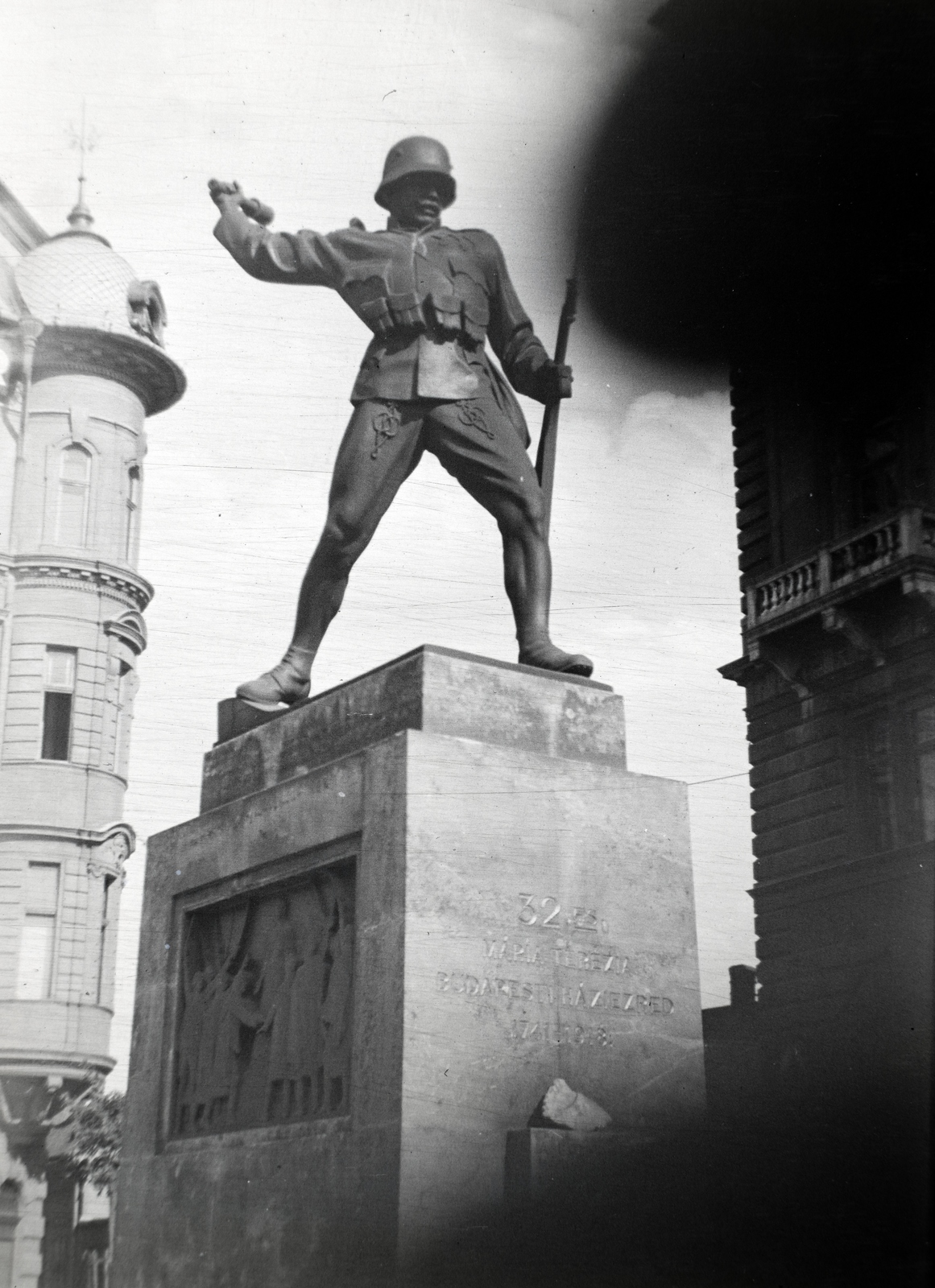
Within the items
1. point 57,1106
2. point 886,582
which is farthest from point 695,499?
point 57,1106

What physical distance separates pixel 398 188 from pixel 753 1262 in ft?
13.8

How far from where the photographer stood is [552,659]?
616 centimetres

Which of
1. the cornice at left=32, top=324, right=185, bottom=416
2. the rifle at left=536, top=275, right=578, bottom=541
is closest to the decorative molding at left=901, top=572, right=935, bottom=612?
the cornice at left=32, top=324, right=185, bottom=416

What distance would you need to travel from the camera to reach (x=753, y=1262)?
15.3 ft

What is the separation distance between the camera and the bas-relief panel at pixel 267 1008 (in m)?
5.58

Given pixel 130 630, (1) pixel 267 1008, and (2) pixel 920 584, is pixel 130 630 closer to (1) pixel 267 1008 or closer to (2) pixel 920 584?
(2) pixel 920 584

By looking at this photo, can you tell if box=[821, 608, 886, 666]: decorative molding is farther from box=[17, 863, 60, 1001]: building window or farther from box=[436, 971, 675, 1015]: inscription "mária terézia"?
box=[436, 971, 675, 1015]: inscription "mária terézia"

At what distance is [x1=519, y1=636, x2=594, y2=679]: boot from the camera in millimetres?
6152

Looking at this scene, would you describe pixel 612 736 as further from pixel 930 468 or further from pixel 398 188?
pixel 930 468

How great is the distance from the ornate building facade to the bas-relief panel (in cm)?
1134

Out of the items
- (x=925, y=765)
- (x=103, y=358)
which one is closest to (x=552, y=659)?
(x=925, y=765)

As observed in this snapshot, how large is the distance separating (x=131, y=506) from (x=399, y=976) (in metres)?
20.3

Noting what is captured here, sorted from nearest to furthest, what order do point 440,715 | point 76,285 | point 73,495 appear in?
point 440,715, point 76,285, point 73,495

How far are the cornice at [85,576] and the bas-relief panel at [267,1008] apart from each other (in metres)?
16.2
